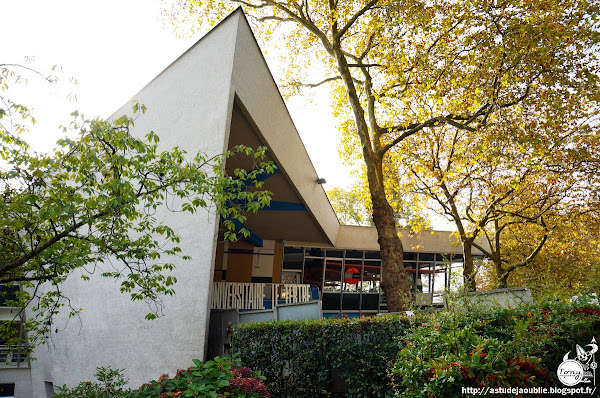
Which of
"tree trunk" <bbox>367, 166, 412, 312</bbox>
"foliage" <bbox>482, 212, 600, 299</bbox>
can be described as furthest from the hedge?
"foliage" <bbox>482, 212, 600, 299</bbox>

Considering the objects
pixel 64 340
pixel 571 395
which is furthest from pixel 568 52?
pixel 64 340

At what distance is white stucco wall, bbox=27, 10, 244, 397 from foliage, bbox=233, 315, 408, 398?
1.11 metres

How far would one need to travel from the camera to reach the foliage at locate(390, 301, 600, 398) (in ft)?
11.0

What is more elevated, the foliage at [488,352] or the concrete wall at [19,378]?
the foliage at [488,352]

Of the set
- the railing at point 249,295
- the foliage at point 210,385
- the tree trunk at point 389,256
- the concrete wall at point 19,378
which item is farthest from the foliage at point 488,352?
the concrete wall at point 19,378

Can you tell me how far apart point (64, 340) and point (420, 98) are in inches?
461

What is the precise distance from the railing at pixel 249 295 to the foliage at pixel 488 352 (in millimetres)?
6870

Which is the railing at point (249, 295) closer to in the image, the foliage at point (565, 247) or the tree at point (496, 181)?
the tree at point (496, 181)

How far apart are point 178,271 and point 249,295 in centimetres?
411

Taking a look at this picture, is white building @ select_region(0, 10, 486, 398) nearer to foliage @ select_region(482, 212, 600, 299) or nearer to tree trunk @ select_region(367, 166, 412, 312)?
tree trunk @ select_region(367, 166, 412, 312)

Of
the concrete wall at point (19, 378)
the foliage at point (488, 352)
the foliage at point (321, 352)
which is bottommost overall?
the concrete wall at point (19, 378)

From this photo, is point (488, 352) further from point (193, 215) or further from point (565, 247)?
point (565, 247)

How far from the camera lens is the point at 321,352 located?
6.22 metres

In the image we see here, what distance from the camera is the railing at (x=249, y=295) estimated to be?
35.7 ft
